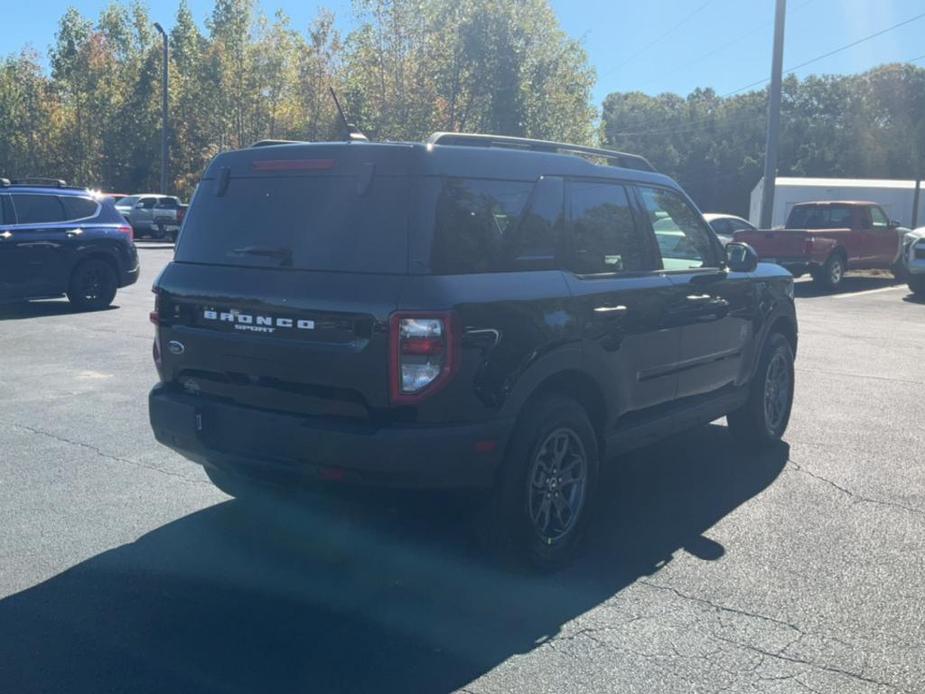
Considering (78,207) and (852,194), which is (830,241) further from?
(852,194)

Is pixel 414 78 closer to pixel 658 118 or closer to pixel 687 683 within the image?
pixel 687 683

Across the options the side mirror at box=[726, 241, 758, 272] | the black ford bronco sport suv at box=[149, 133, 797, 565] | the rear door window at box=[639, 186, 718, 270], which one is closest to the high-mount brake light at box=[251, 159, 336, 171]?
the black ford bronco sport suv at box=[149, 133, 797, 565]

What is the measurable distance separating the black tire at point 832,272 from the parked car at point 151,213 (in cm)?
2417

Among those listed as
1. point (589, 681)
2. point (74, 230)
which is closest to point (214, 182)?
point (589, 681)

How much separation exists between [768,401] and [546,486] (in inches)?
117

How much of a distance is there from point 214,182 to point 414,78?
2962cm

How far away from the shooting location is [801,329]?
49.1 feet

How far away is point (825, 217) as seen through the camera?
74.4 feet

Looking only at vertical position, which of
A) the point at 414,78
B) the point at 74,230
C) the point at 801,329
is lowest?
the point at 801,329

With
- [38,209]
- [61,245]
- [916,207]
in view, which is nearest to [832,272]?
[61,245]

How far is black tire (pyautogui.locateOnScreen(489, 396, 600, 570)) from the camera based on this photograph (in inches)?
192

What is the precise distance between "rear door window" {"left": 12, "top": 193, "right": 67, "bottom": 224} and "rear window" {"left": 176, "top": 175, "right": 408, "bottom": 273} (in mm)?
9720

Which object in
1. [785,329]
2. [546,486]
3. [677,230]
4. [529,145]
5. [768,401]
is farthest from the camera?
[785,329]

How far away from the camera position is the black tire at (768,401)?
7367 millimetres
